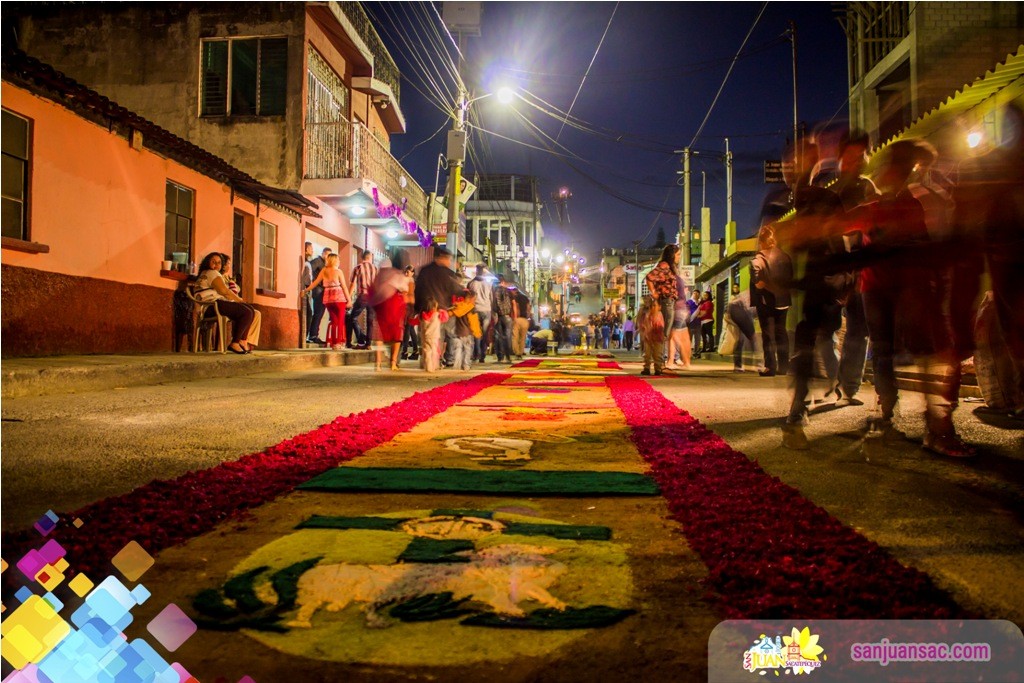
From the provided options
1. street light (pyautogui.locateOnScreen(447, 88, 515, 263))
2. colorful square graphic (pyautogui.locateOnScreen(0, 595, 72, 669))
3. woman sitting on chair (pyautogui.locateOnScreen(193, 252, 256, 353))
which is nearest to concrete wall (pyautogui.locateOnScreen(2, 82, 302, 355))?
woman sitting on chair (pyautogui.locateOnScreen(193, 252, 256, 353))

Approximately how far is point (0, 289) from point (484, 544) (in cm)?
790

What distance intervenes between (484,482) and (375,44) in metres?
22.3

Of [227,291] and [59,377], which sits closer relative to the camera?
[59,377]

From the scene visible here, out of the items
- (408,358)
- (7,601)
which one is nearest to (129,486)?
(7,601)

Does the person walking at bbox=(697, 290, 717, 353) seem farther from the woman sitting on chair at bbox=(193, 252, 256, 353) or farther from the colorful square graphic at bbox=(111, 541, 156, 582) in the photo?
the colorful square graphic at bbox=(111, 541, 156, 582)

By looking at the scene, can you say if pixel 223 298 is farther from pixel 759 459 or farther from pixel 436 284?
pixel 759 459

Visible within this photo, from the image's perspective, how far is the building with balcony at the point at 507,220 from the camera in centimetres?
6444

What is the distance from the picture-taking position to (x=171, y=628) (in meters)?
1.70

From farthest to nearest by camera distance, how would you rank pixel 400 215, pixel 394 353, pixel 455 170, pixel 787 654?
pixel 400 215 → pixel 455 170 → pixel 394 353 → pixel 787 654

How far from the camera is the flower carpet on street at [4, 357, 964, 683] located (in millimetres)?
1597

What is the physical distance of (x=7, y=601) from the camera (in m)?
1.94

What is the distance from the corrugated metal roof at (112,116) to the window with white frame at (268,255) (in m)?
0.71

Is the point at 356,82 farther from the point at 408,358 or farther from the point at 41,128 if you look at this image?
the point at 41,128

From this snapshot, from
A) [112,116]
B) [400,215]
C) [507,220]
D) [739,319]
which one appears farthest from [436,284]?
[507,220]
